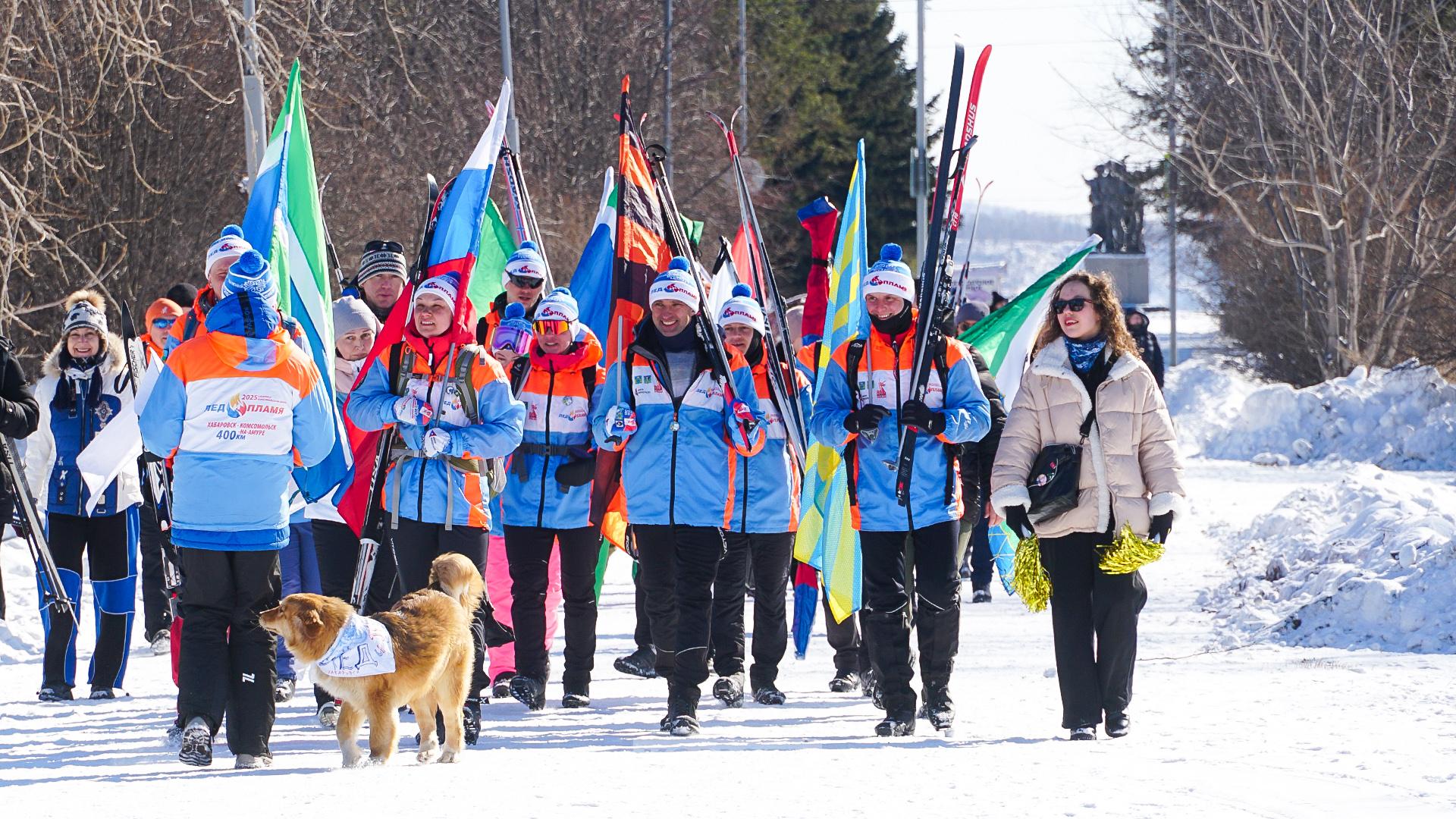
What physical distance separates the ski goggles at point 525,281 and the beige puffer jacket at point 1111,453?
8.45 feet

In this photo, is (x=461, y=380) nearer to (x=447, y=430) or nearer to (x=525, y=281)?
(x=447, y=430)

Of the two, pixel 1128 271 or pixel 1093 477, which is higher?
pixel 1128 271

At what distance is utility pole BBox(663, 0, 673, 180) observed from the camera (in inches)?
1308

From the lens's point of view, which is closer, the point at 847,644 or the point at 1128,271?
the point at 847,644

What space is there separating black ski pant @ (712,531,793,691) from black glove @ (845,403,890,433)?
3.25ft

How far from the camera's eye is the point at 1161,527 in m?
6.81

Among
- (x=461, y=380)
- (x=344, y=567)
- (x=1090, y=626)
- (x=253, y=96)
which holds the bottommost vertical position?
(x=1090, y=626)

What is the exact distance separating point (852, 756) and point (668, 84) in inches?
1089

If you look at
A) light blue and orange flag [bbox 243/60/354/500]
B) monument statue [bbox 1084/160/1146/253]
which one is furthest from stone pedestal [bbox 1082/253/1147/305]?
light blue and orange flag [bbox 243/60/354/500]

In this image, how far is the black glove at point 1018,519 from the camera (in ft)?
22.9

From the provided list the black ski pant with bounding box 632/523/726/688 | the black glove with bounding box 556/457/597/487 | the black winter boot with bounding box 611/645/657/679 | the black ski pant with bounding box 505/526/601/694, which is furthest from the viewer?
the black winter boot with bounding box 611/645/657/679

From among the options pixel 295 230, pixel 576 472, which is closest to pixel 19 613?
pixel 295 230

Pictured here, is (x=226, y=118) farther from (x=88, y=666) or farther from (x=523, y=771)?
(x=523, y=771)

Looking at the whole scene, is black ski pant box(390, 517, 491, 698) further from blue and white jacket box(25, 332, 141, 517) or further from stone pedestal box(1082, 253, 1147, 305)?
stone pedestal box(1082, 253, 1147, 305)
